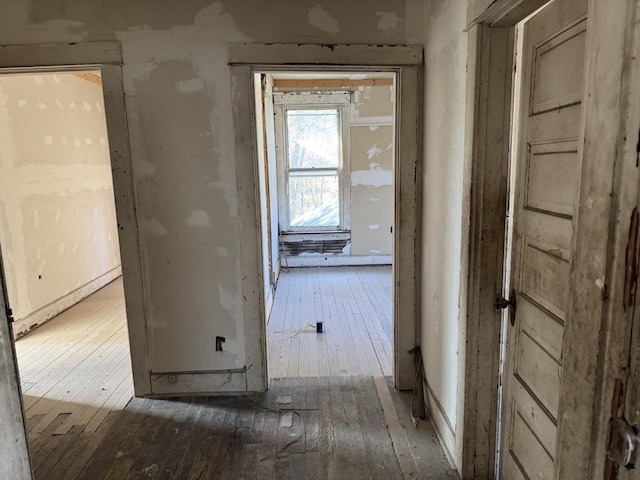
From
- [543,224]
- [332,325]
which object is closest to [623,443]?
[543,224]

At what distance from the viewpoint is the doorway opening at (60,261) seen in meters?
2.66

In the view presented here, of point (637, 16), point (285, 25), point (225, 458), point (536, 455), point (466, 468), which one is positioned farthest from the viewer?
point (285, 25)

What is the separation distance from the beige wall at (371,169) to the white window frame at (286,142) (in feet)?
0.31

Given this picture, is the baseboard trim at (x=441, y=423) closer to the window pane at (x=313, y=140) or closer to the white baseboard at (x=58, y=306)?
the white baseboard at (x=58, y=306)

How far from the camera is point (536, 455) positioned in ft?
5.20

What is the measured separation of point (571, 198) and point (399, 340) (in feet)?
5.47

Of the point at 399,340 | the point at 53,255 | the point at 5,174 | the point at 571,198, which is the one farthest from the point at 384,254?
the point at 571,198

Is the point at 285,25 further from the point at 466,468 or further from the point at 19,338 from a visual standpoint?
the point at 19,338

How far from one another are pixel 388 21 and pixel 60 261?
396 centimetres

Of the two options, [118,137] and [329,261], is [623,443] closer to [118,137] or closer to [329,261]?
[118,137]

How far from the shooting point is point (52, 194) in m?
4.34

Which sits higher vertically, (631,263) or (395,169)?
(395,169)

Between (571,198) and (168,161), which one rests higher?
(168,161)

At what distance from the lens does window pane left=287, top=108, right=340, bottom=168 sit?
244 inches
